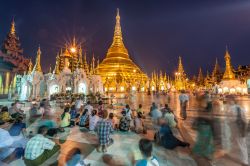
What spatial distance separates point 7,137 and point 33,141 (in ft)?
4.60

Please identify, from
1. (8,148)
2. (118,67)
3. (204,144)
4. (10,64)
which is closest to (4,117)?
(8,148)

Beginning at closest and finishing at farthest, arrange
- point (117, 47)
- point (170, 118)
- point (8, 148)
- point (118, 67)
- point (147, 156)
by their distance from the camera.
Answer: point (147, 156) < point (8, 148) < point (170, 118) < point (118, 67) < point (117, 47)

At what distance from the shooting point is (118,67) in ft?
176

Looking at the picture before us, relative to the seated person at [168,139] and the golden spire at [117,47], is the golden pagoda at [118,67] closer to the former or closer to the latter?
the golden spire at [117,47]

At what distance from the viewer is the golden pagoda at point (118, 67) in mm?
50541

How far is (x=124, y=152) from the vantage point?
5035 mm

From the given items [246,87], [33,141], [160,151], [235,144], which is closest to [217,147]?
[235,144]

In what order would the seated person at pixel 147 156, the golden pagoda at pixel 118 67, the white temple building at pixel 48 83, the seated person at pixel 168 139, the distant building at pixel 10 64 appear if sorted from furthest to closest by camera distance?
the golden pagoda at pixel 118 67 → the distant building at pixel 10 64 → the white temple building at pixel 48 83 → the seated person at pixel 168 139 → the seated person at pixel 147 156

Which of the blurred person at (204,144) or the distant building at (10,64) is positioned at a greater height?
the distant building at (10,64)

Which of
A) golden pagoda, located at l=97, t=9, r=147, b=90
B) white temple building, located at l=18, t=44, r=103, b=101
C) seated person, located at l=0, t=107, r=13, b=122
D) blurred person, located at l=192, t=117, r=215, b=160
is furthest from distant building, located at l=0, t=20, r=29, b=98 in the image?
blurred person, located at l=192, t=117, r=215, b=160

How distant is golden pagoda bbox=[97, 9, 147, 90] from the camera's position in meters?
50.5

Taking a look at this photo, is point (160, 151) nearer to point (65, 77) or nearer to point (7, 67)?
point (65, 77)

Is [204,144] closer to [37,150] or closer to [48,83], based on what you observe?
[37,150]

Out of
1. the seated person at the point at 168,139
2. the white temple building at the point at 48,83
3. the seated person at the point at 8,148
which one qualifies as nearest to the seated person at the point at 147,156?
the seated person at the point at 168,139
